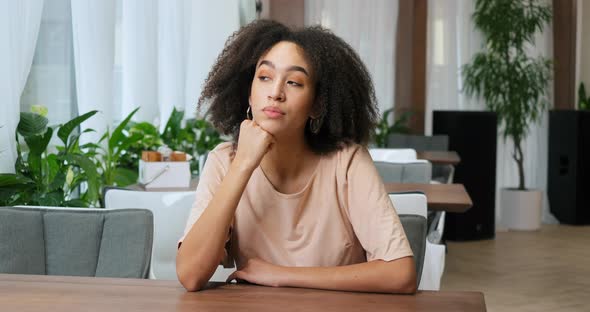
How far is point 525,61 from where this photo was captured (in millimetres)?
9695

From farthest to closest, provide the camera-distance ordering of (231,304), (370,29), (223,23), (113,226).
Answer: (370,29) < (223,23) < (113,226) < (231,304)

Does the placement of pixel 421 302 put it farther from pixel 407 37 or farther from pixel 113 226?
pixel 407 37

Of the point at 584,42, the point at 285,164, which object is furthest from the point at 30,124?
the point at 584,42

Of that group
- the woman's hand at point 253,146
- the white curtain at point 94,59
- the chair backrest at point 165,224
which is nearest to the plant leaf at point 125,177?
the white curtain at point 94,59

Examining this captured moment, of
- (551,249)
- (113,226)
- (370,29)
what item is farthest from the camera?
(370,29)

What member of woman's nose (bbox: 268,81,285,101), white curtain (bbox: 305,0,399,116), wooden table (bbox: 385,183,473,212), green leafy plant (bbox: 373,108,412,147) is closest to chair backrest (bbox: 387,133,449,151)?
green leafy plant (bbox: 373,108,412,147)

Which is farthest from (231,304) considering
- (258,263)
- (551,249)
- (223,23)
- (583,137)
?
(583,137)

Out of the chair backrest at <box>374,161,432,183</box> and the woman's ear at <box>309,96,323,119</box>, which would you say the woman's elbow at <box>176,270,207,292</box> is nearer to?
the woman's ear at <box>309,96,323,119</box>

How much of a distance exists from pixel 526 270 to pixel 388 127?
8.61 feet

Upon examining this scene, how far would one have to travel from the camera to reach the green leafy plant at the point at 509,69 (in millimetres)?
9469

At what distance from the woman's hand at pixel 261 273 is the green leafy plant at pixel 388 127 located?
7.02 meters

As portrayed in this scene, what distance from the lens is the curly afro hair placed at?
2.33 m

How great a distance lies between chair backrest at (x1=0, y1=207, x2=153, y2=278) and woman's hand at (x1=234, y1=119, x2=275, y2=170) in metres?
0.46

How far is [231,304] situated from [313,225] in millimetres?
469
